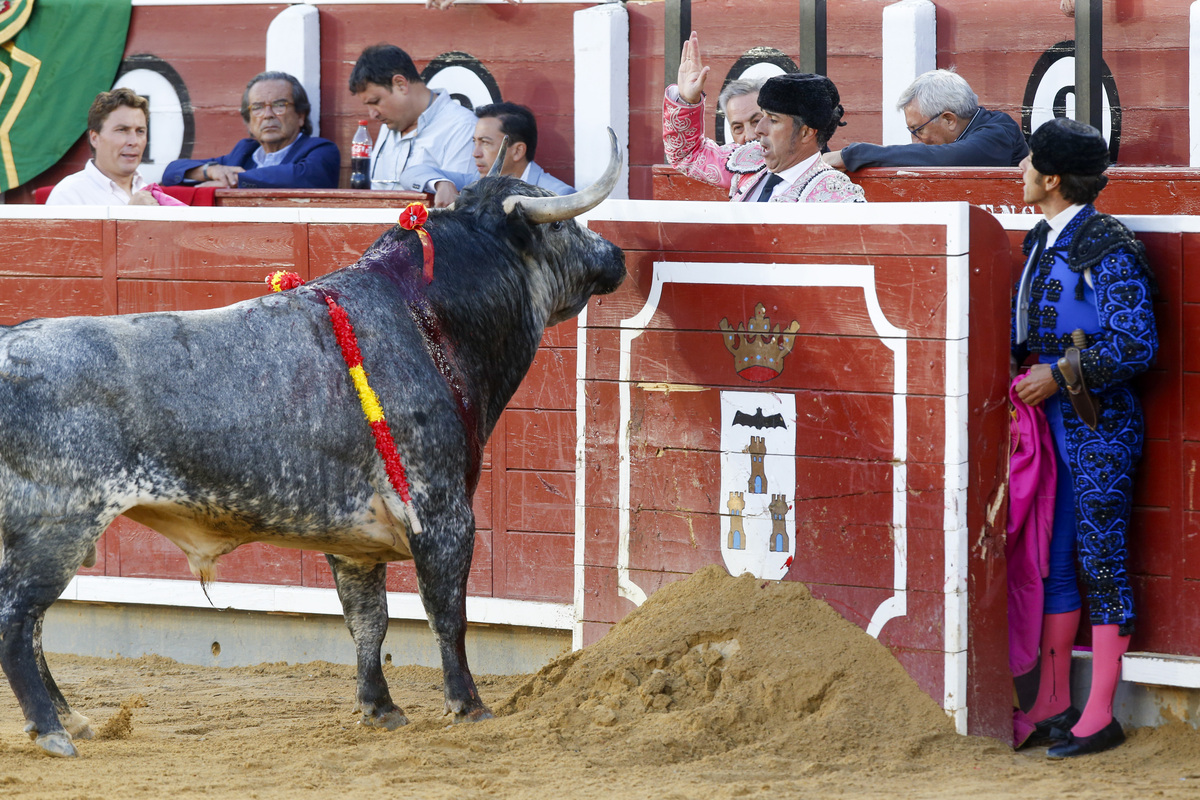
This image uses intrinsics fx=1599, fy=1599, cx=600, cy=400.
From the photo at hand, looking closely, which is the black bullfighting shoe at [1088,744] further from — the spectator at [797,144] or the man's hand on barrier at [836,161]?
the man's hand on barrier at [836,161]

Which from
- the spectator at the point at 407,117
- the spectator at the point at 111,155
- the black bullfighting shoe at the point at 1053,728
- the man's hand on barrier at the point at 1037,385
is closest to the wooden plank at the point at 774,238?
the man's hand on barrier at the point at 1037,385

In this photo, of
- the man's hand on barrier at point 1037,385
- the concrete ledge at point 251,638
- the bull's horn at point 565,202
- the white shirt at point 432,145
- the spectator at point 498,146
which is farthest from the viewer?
the white shirt at point 432,145

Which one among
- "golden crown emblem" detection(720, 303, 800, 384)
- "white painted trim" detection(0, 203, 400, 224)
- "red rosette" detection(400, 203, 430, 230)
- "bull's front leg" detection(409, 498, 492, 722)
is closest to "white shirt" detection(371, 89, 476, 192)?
"white painted trim" detection(0, 203, 400, 224)

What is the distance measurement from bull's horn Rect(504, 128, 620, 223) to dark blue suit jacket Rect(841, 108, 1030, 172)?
1621mm

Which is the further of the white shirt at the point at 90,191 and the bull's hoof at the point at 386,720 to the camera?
the white shirt at the point at 90,191

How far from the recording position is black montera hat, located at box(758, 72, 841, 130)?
4926mm

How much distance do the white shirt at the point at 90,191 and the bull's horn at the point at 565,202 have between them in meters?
2.57

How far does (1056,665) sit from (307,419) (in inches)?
88.1

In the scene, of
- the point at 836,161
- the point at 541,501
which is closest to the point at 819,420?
the point at 541,501

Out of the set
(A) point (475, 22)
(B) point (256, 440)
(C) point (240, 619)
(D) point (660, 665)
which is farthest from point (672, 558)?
(A) point (475, 22)

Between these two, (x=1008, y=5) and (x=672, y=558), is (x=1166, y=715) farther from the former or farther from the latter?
(x=1008, y=5)

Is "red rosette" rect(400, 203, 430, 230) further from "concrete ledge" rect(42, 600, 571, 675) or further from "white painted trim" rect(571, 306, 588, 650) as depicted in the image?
"concrete ledge" rect(42, 600, 571, 675)

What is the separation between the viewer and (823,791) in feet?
13.0

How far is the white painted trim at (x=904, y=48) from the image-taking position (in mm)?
7461
